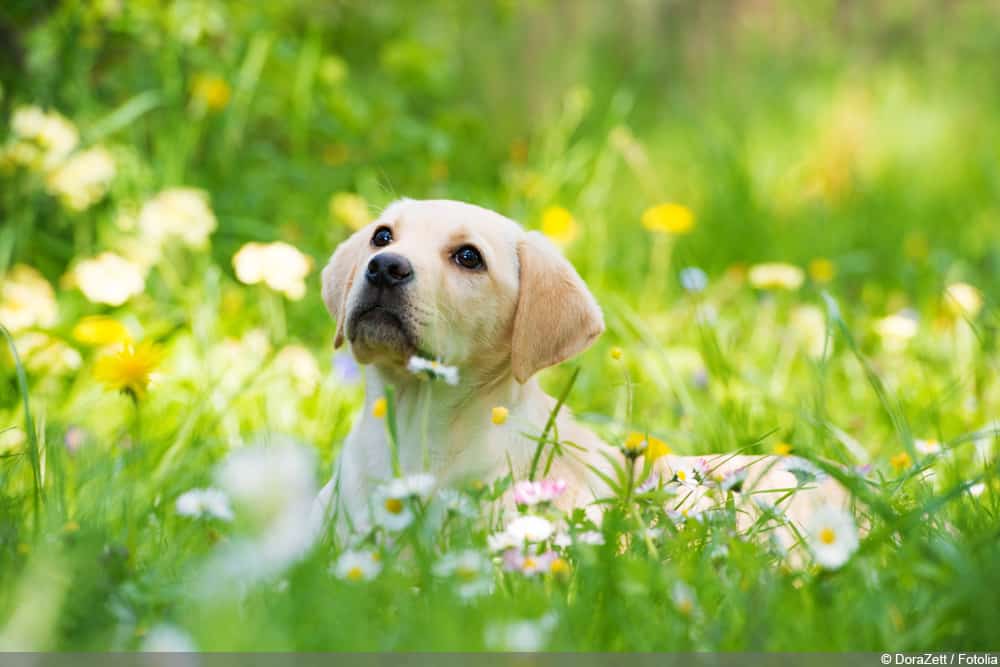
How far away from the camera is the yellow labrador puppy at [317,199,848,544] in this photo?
99.7 inches

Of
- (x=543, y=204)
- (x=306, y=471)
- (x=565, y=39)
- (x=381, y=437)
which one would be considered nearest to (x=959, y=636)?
(x=306, y=471)

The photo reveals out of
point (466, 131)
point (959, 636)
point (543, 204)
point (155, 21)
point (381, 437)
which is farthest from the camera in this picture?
point (466, 131)

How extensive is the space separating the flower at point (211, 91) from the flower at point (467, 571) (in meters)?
3.35

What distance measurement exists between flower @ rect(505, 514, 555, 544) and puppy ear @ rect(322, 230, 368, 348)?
0.92m

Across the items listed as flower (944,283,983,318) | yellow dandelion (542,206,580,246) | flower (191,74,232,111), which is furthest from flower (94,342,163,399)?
flower (944,283,983,318)

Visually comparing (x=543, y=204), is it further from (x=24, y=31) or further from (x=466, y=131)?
(x=24, y=31)

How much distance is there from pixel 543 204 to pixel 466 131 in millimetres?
650

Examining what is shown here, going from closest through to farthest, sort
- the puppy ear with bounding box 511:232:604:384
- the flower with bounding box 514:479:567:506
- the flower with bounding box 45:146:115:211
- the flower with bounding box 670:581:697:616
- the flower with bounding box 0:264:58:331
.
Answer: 1. the flower with bounding box 670:581:697:616
2. the flower with bounding box 514:479:567:506
3. the puppy ear with bounding box 511:232:604:384
4. the flower with bounding box 0:264:58:331
5. the flower with bounding box 45:146:115:211

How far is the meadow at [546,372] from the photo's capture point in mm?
1726

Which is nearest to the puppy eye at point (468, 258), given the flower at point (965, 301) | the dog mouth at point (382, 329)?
the dog mouth at point (382, 329)

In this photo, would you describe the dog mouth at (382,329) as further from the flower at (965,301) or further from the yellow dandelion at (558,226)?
the flower at (965,301)

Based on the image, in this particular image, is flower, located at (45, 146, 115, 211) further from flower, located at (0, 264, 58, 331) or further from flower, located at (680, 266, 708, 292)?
flower, located at (680, 266, 708, 292)

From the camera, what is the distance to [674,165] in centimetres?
664

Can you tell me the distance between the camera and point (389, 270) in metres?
2.50
